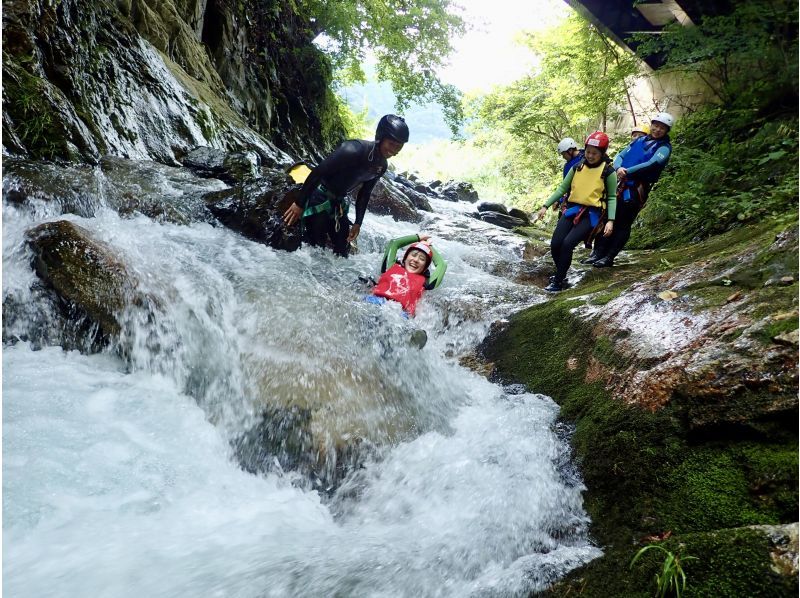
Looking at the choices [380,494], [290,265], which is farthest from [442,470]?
[290,265]

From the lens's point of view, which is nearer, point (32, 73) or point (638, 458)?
point (638, 458)

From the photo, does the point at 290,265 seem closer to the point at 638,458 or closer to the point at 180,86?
the point at 638,458

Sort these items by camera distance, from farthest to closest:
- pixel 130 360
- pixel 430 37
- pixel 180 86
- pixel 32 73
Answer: pixel 430 37 < pixel 180 86 < pixel 32 73 < pixel 130 360

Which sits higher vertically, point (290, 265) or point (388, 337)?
point (290, 265)

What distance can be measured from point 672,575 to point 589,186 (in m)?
4.48

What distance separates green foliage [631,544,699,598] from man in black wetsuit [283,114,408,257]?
417 cm

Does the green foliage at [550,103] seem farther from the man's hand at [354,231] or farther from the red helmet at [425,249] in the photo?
the man's hand at [354,231]

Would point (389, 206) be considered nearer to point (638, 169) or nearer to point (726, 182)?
point (638, 169)

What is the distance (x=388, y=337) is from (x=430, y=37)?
15.8 m

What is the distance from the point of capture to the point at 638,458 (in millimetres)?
2209

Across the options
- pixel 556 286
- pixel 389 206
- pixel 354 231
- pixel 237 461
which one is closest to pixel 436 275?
pixel 354 231

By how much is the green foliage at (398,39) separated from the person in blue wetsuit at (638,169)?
1219 cm

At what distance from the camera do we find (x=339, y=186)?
18.1ft

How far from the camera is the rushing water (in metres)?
1.87
